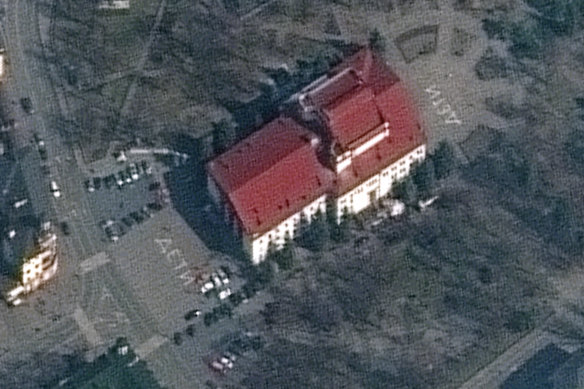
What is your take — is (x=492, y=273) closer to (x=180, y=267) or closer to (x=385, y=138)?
(x=385, y=138)

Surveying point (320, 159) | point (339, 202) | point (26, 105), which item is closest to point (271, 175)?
point (320, 159)

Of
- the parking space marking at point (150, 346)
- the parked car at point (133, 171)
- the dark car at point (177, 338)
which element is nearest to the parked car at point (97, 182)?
the parked car at point (133, 171)

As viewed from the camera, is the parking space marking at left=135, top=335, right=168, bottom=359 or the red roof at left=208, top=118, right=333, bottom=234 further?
the red roof at left=208, top=118, right=333, bottom=234

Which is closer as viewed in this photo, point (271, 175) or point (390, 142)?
point (271, 175)

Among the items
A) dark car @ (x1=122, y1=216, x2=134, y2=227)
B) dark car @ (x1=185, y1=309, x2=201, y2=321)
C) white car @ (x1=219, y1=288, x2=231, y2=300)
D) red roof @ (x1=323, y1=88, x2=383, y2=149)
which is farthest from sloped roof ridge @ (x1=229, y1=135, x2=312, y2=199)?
dark car @ (x1=185, y1=309, x2=201, y2=321)

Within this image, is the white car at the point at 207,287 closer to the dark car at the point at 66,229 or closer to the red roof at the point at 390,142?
the dark car at the point at 66,229

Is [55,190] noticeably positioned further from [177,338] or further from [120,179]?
[177,338]

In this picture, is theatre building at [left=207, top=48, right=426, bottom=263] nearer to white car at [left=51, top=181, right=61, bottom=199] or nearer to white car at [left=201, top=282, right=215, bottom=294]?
white car at [left=201, top=282, right=215, bottom=294]
